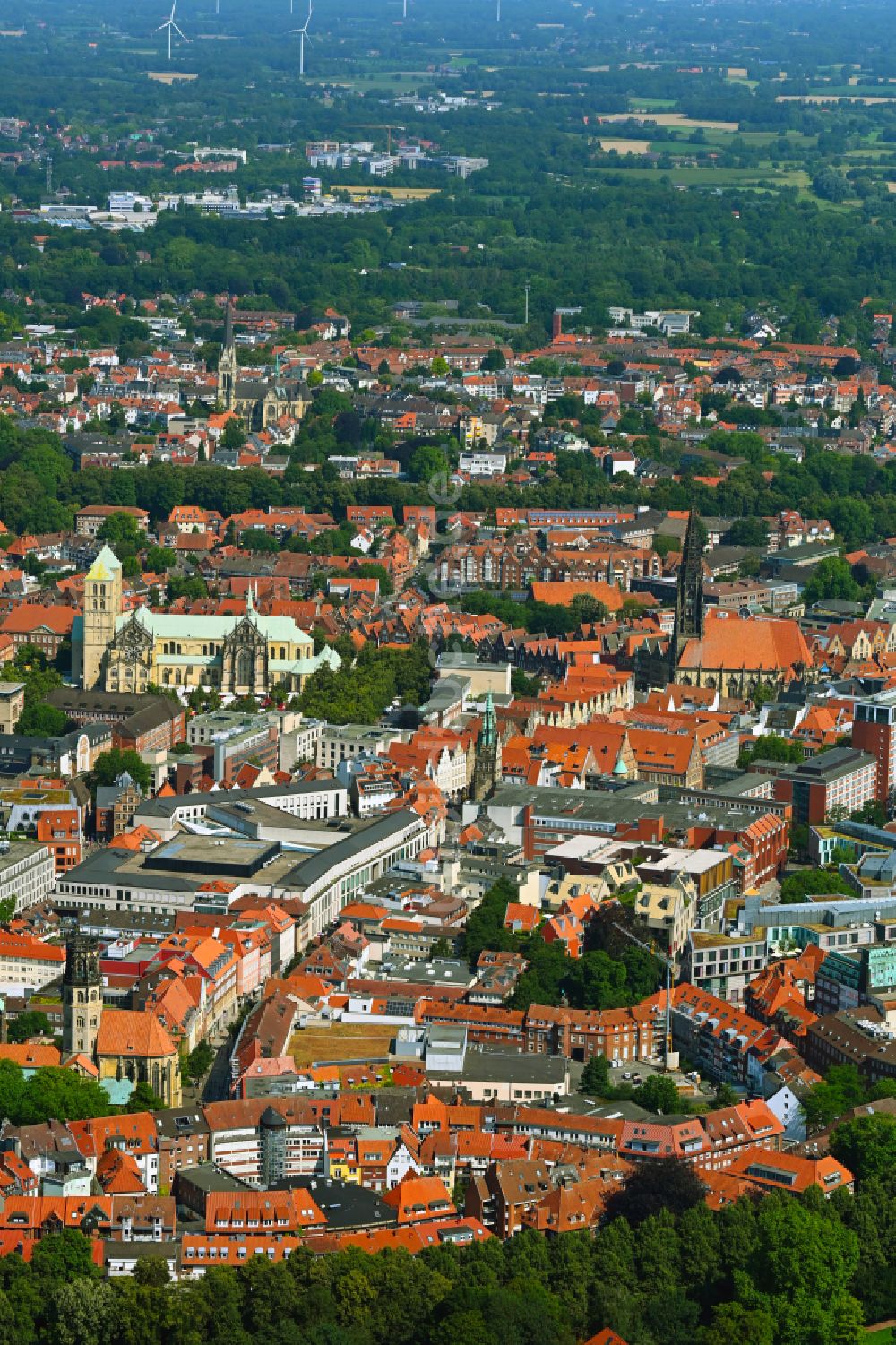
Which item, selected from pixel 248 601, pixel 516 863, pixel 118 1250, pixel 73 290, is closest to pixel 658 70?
pixel 73 290

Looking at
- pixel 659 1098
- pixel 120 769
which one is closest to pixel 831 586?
pixel 120 769

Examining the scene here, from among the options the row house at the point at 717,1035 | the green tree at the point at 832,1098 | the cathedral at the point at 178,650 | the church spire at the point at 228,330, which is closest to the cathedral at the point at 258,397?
the church spire at the point at 228,330

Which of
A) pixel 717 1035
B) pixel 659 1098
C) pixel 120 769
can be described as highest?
pixel 659 1098

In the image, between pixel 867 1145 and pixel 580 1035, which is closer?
pixel 867 1145

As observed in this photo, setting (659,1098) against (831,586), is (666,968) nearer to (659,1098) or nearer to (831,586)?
(659,1098)

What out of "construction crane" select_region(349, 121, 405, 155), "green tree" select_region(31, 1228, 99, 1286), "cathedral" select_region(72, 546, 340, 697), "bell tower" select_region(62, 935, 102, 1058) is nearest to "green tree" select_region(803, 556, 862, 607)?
"cathedral" select_region(72, 546, 340, 697)

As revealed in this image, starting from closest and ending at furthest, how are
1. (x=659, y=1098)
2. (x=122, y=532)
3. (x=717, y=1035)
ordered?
1. (x=659, y=1098)
2. (x=717, y=1035)
3. (x=122, y=532)

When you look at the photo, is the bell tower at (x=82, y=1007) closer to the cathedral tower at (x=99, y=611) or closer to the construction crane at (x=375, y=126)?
the cathedral tower at (x=99, y=611)
